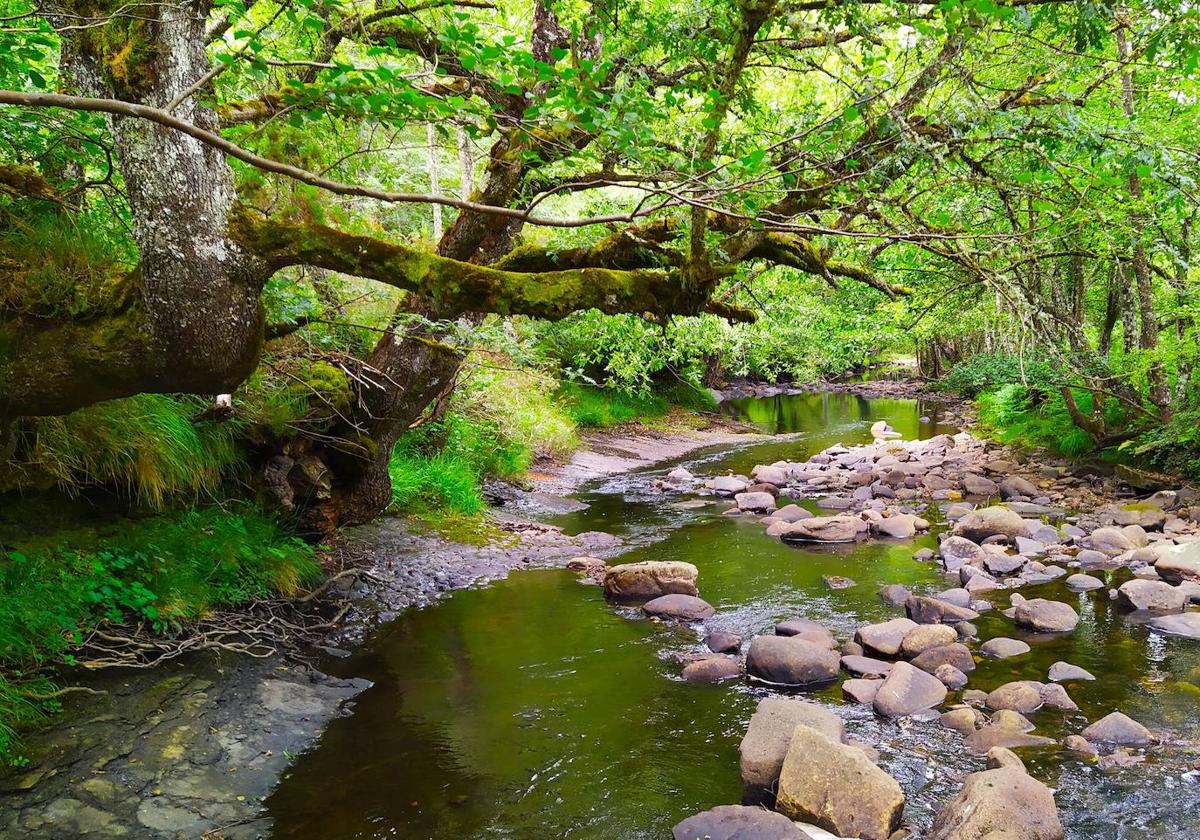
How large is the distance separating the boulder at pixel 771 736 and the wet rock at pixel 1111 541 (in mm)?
7075

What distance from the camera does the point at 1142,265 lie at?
12289 mm

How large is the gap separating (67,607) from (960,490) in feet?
48.4

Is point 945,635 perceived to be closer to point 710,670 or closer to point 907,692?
point 907,692

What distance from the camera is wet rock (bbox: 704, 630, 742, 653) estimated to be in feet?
23.4

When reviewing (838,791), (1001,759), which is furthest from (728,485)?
(838,791)

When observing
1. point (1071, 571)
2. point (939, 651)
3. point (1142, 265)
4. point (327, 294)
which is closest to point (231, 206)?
point (327, 294)

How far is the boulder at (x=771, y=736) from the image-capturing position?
473 cm

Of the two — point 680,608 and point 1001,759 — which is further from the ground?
point 1001,759

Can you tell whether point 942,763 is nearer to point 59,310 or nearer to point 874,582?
point 874,582

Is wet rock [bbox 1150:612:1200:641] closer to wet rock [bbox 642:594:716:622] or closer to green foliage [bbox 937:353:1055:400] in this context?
green foliage [bbox 937:353:1055:400]

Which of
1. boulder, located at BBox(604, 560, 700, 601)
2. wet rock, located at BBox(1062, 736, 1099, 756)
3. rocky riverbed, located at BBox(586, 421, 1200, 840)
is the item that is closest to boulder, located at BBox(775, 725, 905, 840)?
rocky riverbed, located at BBox(586, 421, 1200, 840)

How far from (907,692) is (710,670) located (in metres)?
1.62

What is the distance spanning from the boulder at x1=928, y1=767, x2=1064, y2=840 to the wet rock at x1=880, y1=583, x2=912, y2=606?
161 inches

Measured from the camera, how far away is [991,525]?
11172mm
